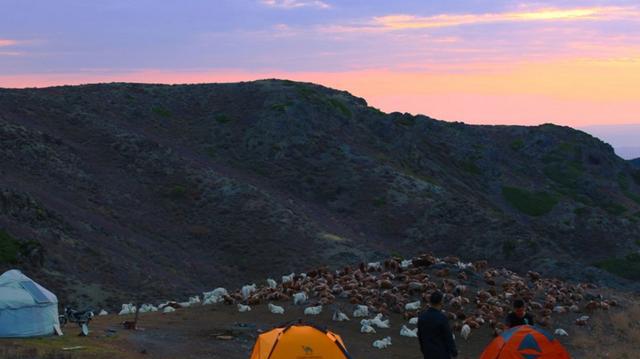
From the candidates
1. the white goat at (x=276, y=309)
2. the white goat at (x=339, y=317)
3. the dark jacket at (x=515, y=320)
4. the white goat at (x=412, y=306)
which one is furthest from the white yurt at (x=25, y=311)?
the dark jacket at (x=515, y=320)

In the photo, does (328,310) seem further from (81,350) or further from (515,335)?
(515,335)

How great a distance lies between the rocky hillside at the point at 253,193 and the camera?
171ft

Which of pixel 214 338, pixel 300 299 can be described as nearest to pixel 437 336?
pixel 214 338

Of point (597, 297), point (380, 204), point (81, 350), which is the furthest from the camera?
point (380, 204)

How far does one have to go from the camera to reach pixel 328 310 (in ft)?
106

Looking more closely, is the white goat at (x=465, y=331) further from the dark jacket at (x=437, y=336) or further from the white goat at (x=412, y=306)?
the dark jacket at (x=437, y=336)

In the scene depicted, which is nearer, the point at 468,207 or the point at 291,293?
the point at 291,293

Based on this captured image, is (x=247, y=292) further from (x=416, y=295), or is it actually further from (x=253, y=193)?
(x=253, y=193)

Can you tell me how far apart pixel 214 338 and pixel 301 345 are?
887 cm

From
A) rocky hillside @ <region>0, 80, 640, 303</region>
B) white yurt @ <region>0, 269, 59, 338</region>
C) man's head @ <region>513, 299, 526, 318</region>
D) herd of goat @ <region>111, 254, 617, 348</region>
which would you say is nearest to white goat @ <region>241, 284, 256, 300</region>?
herd of goat @ <region>111, 254, 617, 348</region>

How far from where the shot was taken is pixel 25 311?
26.0 meters

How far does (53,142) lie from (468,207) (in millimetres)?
37424

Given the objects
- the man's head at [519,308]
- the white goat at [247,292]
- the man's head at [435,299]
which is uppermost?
the man's head at [435,299]

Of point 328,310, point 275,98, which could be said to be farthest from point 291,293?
point 275,98
